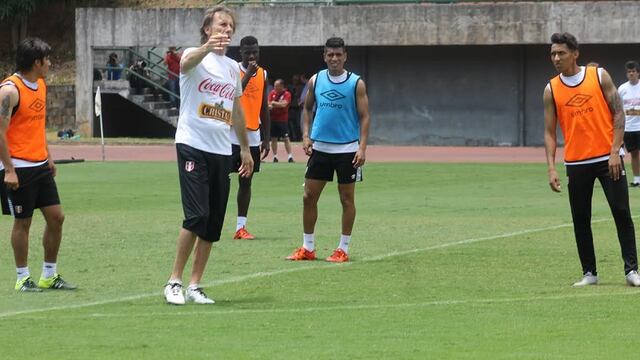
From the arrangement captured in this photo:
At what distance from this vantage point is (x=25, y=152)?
1177 centimetres

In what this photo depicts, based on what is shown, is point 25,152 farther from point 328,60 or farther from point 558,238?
point 558,238

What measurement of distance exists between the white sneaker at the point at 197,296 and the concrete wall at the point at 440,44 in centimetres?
3208

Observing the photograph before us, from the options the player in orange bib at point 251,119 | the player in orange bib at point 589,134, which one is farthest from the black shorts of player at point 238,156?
the player in orange bib at point 589,134

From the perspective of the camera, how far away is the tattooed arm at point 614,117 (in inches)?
464

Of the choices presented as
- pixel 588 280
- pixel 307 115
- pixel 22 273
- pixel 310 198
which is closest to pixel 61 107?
pixel 307 115

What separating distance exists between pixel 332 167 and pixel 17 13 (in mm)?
40758

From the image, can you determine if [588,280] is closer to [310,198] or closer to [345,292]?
[345,292]

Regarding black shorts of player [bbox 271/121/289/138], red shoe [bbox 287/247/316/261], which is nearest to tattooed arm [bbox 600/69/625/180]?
red shoe [bbox 287/247/316/261]

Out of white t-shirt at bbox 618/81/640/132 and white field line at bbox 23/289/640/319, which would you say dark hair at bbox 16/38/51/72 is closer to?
white field line at bbox 23/289/640/319

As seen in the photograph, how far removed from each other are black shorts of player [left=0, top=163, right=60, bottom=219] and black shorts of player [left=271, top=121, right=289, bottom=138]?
2213 centimetres

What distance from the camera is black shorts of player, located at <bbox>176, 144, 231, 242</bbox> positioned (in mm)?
10805

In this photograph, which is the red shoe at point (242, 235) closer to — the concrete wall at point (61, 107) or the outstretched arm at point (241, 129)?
the outstretched arm at point (241, 129)

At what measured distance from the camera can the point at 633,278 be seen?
11828mm

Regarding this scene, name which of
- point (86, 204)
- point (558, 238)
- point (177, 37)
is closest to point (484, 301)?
point (558, 238)
